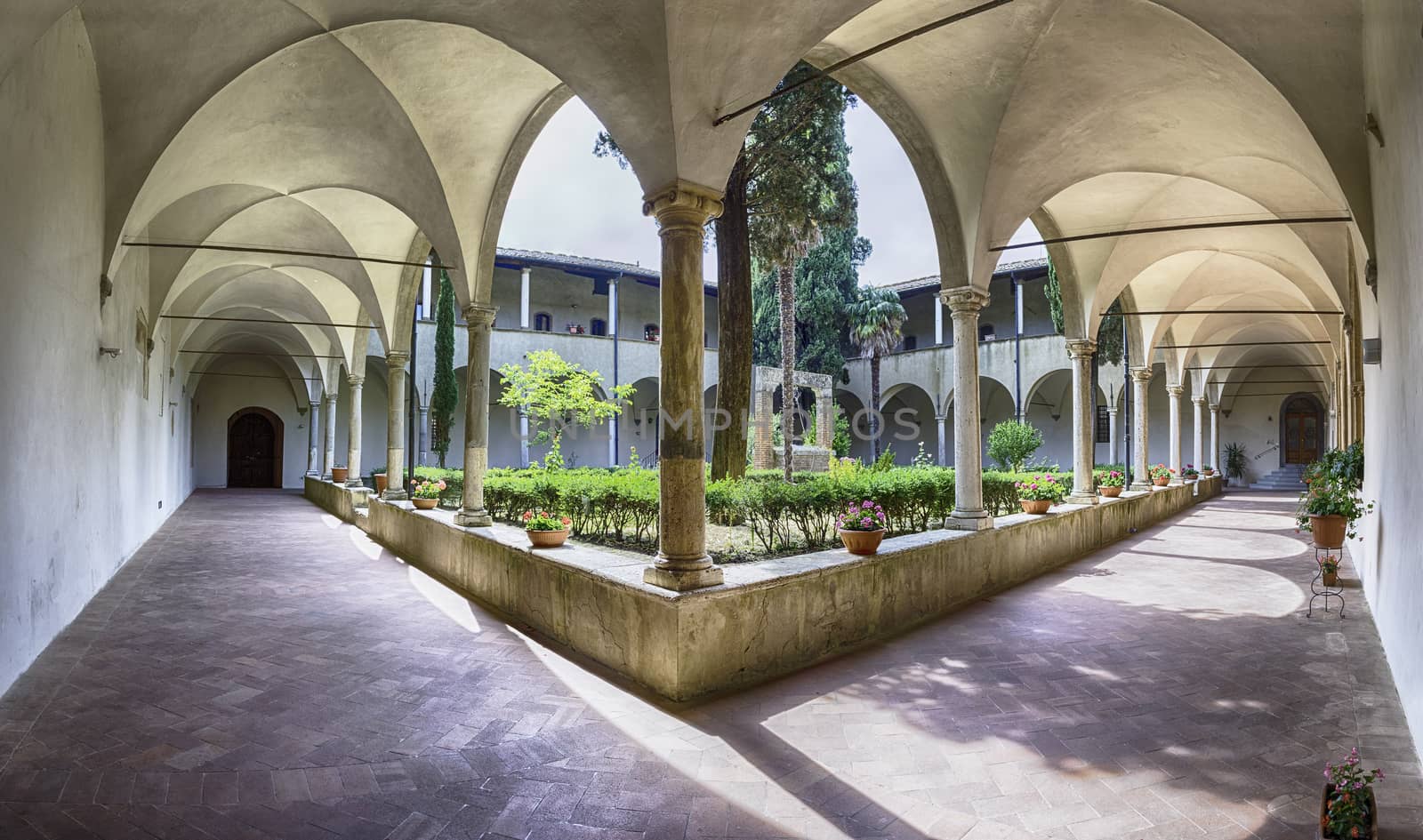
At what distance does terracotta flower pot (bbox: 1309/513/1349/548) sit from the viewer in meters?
6.99

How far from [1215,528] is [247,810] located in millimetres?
14288

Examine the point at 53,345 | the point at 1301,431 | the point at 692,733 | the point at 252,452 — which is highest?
the point at 53,345

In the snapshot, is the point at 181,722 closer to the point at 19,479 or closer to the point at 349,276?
the point at 19,479

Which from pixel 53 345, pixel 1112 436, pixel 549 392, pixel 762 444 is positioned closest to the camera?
pixel 53 345

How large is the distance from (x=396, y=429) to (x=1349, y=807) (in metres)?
11.9

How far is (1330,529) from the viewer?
23.0 ft

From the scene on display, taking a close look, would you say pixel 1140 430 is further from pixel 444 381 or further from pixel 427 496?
pixel 444 381

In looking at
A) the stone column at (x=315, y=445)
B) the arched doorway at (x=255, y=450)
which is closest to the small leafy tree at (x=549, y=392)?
the stone column at (x=315, y=445)

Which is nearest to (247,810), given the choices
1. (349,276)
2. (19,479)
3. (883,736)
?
(883,736)

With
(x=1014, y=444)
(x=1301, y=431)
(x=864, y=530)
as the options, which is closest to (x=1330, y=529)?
(x=864, y=530)

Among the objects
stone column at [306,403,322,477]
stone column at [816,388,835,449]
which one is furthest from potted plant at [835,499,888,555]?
stone column at [306,403,322,477]

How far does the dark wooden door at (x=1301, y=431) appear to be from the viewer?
25781mm

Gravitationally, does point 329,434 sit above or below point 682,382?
below

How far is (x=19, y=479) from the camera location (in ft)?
15.6
